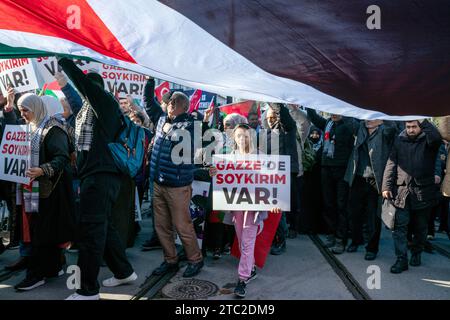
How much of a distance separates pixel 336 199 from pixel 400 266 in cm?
162

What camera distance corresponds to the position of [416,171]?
530 cm

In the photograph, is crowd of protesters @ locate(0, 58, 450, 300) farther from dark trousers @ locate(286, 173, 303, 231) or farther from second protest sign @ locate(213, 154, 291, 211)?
second protest sign @ locate(213, 154, 291, 211)

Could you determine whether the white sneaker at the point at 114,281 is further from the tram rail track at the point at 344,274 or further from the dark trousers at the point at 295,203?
the dark trousers at the point at 295,203

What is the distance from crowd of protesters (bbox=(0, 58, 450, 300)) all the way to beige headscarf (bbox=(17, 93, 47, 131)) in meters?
0.01

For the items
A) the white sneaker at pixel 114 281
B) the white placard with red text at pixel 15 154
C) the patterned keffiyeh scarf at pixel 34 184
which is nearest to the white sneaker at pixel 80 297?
the white sneaker at pixel 114 281

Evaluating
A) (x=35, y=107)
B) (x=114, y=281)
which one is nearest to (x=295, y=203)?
(x=114, y=281)

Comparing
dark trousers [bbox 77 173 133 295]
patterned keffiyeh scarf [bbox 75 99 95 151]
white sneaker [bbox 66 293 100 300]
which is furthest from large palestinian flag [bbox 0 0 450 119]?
white sneaker [bbox 66 293 100 300]

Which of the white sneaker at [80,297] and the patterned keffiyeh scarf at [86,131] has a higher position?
the patterned keffiyeh scarf at [86,131]

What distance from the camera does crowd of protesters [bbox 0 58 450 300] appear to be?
3.87 meters

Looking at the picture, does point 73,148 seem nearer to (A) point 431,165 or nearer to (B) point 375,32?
(B) point 375,32

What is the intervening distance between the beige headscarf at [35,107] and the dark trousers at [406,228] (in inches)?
181

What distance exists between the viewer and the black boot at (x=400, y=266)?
202 inches

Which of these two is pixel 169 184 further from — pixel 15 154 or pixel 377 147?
pixel 377 147

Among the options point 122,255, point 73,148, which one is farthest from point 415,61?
point 73,148
